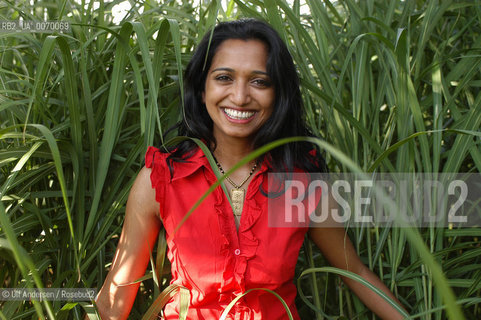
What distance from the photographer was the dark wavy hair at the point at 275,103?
1.09m

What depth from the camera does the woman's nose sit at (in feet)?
3.40

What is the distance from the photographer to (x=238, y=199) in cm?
111

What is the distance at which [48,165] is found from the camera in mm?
1032

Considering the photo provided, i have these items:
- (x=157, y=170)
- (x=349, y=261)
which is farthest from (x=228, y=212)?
(x=349, y=261)

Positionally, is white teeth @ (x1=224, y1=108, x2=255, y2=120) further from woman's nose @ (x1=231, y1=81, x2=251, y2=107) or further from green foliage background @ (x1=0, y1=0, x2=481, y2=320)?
green foliage background @ (x1=0, y1=0, x2=481, y2=320)

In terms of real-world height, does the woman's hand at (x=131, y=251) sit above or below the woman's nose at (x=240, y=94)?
below

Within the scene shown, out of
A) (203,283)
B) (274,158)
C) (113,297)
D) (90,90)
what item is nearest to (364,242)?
(274,158)

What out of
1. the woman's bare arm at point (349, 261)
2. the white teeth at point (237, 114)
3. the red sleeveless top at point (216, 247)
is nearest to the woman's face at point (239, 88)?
the white teeth at point (237, 114)

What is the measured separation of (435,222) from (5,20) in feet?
3.27
